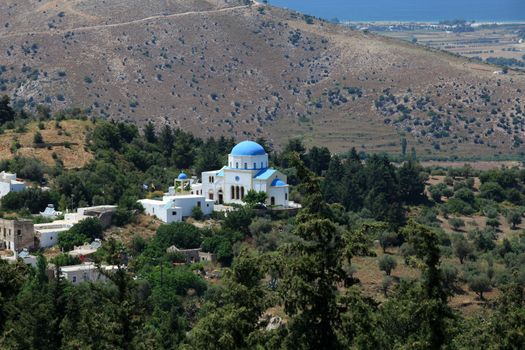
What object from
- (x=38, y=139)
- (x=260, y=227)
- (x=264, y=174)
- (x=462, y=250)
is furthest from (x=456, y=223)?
(x=38, y=139)

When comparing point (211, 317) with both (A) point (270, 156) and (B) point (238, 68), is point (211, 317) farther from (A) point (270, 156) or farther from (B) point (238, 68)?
(B) point (238, 68)

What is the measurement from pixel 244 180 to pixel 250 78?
6829 cm

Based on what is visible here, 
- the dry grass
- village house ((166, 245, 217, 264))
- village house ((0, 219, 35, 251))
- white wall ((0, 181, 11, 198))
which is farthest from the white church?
village house ((0, 219, 35, 251))

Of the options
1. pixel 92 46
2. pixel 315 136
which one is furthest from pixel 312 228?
pixel 92 46

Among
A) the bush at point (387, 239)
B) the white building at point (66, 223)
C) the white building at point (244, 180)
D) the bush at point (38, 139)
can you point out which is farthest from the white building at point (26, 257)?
the bush at point (38, 139)

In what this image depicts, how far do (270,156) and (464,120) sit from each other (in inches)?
1953

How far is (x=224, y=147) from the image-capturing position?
86.6m

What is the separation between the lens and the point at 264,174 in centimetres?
7169

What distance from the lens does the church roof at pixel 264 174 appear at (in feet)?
234

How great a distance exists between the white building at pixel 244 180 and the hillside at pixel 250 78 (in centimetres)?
5005

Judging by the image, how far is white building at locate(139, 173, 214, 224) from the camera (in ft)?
225

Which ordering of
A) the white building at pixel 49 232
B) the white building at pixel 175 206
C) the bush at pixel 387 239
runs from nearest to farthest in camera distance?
the white building at pixel 49 232
the bush at pixel 387 239
the white building at pixel 175 206

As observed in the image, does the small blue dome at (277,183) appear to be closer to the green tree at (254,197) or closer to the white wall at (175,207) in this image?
the green tree at (254,197)

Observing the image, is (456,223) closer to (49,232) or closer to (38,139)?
→ (38,139)
